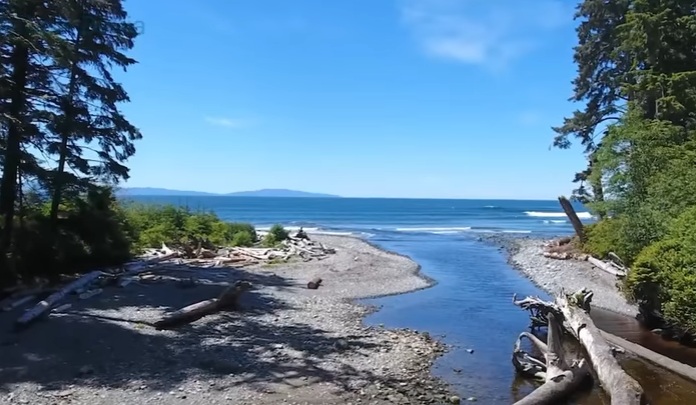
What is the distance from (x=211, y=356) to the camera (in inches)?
419

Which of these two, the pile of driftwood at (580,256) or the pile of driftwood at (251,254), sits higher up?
the pile of driftwood at (580,256)

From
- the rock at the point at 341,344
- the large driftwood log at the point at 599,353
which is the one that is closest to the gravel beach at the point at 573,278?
the large driftwood log at the point at 599,353

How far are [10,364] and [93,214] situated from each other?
1025cm

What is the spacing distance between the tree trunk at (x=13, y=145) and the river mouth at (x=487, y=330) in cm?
996

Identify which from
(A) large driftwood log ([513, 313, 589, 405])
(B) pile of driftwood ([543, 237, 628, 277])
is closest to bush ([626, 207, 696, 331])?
(A) large driftwood log ([513, 313, 589, 405])

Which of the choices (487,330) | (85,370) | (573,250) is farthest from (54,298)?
(573,250)

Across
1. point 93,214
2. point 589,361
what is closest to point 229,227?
point 93,214

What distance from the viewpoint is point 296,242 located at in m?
30.9

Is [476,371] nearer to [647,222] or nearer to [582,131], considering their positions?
[647,222]

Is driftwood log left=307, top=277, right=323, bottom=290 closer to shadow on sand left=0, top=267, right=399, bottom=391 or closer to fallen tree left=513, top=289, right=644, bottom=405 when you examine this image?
shadow on sand left=0, top=267, right=399, bottom=391

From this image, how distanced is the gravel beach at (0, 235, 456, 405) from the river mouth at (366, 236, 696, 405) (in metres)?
0.72

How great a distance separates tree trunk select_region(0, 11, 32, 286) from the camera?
14484 millimetres

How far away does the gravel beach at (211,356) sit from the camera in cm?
881

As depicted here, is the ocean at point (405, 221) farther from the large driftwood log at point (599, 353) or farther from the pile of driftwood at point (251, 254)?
the large driftwood log at point (599, 353)
